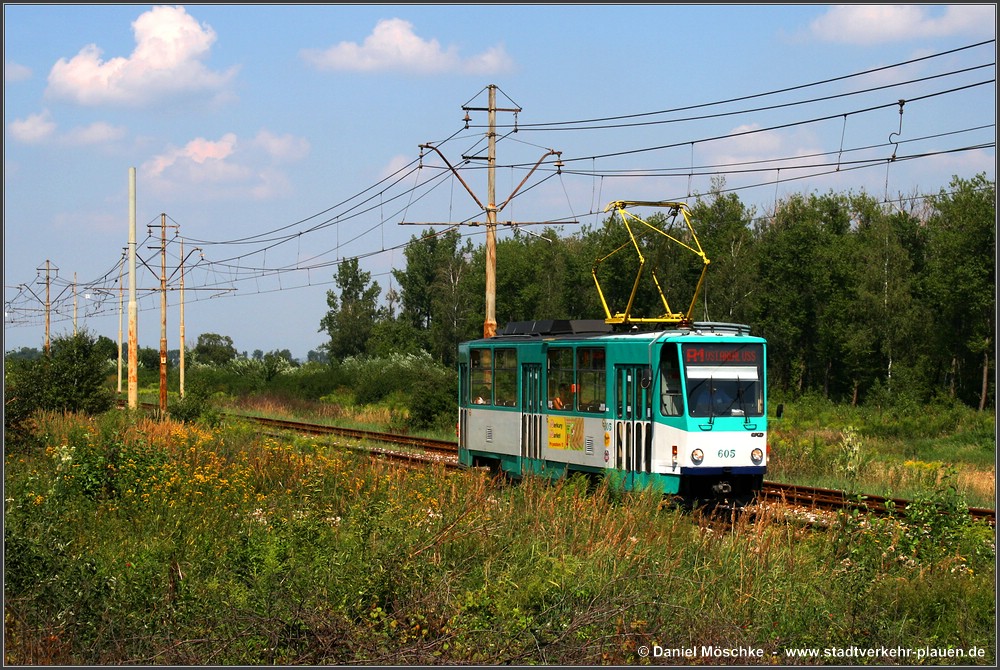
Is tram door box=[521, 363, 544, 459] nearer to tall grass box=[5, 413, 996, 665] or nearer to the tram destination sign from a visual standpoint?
the tram destination sign

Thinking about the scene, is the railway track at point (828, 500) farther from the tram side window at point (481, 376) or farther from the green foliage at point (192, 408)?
the green foliage at point (192, 408)

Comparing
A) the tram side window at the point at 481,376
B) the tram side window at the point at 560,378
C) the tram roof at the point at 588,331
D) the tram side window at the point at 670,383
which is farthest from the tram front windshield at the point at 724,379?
the tram side window at the point at 481,376

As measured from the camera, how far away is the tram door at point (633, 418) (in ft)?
Result: 51.7

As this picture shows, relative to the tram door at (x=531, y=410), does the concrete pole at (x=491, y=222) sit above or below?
above

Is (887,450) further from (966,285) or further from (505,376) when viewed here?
(966,285)

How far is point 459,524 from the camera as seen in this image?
10102 mm

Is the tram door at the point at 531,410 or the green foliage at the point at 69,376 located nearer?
the tram door at the point at 531,410

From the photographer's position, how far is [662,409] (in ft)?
51.3

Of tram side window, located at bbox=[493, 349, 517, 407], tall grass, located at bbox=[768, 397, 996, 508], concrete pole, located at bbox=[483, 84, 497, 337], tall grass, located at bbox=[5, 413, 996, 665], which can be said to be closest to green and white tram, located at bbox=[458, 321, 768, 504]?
tram side window, located at bbox=[493, 349, 517, 407]

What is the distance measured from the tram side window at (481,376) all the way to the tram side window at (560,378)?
93.1 inches

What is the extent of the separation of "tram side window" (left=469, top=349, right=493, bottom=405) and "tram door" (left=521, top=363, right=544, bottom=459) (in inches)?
55.8

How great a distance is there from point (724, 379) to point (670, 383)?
0.83 metres

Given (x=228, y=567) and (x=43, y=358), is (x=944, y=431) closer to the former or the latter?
(x=43, y=358)

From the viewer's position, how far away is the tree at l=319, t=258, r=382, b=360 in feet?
366
